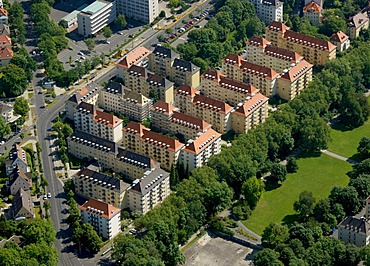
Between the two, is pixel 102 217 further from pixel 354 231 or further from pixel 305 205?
pixel 354 231

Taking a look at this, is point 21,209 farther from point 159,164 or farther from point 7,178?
point 159,164

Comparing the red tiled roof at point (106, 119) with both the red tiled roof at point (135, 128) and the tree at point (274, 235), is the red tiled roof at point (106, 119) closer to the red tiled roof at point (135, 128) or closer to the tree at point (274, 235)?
the red tiled roof at point (135, 128)

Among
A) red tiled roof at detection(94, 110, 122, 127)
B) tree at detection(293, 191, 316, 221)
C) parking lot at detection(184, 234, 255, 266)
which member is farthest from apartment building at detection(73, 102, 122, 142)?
tree at detection(293, 191, 316, 221)

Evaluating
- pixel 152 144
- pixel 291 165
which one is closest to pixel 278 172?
pixel 291 165

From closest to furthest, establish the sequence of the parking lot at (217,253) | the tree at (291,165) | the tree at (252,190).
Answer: the parking lot at (217,253) → the tree at (252,190) → the tree at (291,165)

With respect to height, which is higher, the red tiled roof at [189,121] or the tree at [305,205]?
the red tiled roof at [189,121]

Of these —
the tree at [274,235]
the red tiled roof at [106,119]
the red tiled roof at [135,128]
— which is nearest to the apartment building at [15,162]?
the red tiled roof at [106,119]
